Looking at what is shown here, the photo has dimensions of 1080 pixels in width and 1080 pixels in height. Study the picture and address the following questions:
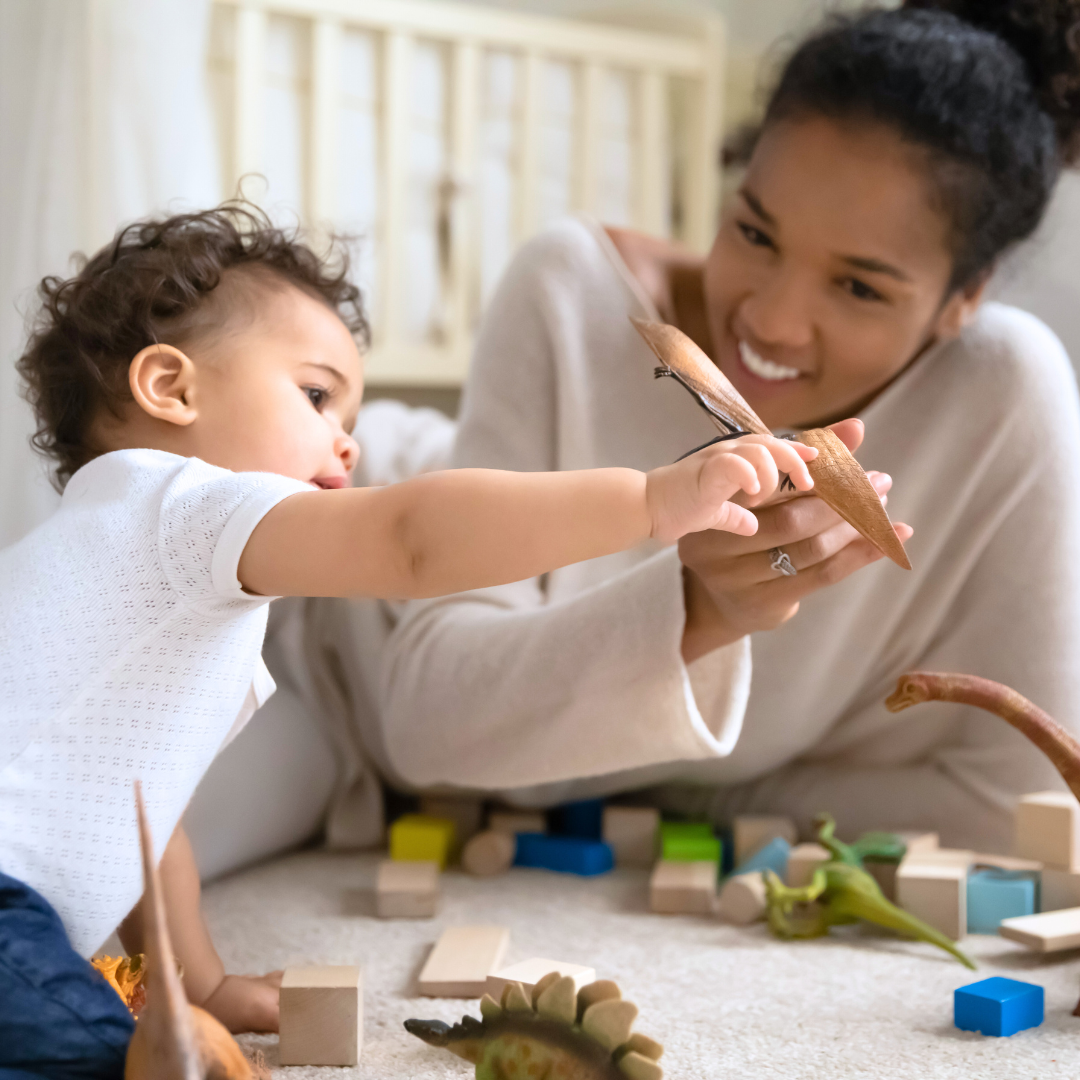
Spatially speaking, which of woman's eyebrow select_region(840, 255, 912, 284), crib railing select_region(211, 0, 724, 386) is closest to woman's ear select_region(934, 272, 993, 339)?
woman's eyebrow select_region(840, 255, 912, 284)

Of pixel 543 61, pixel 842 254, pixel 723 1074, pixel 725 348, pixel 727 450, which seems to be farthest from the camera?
pixel 543 61

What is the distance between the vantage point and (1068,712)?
3.48 feet

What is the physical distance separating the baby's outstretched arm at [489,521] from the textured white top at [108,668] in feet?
0.13

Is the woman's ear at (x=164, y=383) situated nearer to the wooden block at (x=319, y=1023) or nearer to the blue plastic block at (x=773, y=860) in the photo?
the wooden block at (x=319, y=1023)

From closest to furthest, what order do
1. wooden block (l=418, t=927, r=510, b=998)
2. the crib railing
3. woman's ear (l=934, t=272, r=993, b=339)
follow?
wooden block (l=418, t=927, r=510, b=998), woman's ear (l=934, t=272, r=993, b=339), the crib railing

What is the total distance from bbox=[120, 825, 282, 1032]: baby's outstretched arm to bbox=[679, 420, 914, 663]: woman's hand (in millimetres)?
362

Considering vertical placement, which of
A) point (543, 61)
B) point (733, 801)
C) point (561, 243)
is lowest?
point (733, 801)

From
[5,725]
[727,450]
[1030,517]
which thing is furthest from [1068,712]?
[5,725]

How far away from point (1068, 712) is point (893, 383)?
34 centimetres

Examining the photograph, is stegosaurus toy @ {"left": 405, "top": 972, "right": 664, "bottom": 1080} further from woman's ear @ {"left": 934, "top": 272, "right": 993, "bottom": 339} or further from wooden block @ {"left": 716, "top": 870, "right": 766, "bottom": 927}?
woman's ear @ {"left": 934, "top": 272, "right": 993, "bottom": 339}

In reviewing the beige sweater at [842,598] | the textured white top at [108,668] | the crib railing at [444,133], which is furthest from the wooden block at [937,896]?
the crib railing at [444,133]

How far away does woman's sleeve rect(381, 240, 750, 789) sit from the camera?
2.80 feet

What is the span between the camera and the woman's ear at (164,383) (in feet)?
2.12

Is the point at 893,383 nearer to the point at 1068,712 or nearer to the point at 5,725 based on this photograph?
the point at 1068,712
